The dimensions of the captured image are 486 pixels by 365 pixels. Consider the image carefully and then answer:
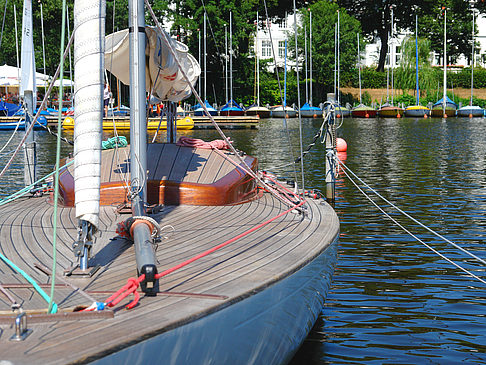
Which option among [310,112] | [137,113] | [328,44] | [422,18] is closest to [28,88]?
[137,113]

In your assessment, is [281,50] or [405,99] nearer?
[405,99]

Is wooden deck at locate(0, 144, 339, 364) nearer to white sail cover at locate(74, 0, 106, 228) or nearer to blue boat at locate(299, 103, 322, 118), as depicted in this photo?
white sail cover at locate(74, 0, 106, 228)

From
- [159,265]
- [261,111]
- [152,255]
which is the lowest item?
[159,265]

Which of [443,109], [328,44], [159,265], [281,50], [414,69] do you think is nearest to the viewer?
[159,265]

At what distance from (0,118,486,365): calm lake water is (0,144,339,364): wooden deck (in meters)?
1.11

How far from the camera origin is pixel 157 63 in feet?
24.4

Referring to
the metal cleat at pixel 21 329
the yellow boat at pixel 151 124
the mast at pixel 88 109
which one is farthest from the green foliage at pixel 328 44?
the metal cleat at pixel 21 329

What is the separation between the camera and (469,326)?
22.8ft

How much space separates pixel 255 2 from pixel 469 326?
6097 cm

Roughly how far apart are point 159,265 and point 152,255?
541 mm

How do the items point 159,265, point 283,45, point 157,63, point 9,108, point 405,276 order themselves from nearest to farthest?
point 159,265, point 157,63, point 405,276, point 9,108, point 283,45

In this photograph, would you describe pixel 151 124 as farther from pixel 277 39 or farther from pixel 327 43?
pixel 277 39

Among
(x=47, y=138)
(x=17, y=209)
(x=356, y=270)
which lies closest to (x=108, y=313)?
(x=17, y=209)

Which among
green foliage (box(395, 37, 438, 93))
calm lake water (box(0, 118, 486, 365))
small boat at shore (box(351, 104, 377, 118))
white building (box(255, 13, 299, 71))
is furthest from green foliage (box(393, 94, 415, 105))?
calm lake water (box(0, 118, 486, 365))
